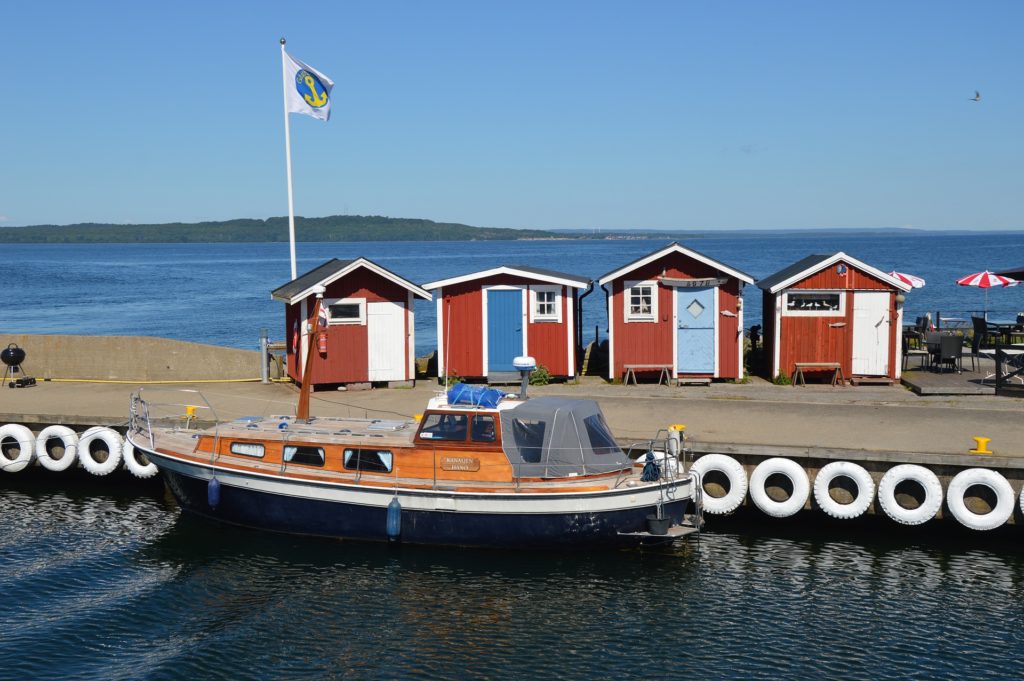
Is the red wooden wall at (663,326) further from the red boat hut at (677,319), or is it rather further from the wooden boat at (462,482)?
the wooden boat at (462,482)

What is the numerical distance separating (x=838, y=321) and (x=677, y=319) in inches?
149

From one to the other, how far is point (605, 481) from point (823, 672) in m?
4.51

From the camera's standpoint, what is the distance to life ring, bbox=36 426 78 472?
20.3m

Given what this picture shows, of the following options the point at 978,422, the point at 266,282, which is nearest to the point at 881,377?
the point at 978,422

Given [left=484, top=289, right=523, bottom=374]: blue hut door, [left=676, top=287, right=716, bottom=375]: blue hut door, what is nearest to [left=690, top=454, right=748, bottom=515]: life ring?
[left=676, top=287, right=716, bottom=375]: blue hut door

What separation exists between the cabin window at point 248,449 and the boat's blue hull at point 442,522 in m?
0.59

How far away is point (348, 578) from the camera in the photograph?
15.6 metres

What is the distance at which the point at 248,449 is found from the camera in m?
17.2

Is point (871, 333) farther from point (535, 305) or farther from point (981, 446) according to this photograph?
point (535, 305)

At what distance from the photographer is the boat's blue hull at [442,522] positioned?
624 inches

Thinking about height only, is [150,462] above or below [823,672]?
above

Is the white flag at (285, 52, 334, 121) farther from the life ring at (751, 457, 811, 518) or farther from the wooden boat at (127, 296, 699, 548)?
the life ring at (751, 457, 811, 518)

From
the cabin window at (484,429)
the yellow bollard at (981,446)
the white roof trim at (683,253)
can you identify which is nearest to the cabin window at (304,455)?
the cabin window at (484,429)

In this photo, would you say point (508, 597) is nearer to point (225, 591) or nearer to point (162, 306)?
point (225, 591)
